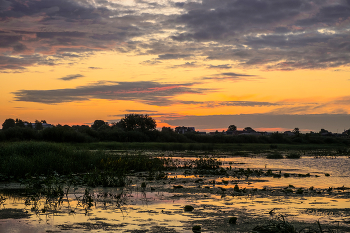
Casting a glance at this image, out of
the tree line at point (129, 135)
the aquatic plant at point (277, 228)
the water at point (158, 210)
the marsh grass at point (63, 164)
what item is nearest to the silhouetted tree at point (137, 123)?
the tree line at point (129, 135)

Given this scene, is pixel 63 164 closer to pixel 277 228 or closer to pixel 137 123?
pixel 277 228

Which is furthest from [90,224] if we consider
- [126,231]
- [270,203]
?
[270,203]

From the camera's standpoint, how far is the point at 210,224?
8945 millimetres

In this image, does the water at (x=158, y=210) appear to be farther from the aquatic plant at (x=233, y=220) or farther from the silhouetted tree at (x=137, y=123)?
the silhouetted tree at (x=137, y=123)

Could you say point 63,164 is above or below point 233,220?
above

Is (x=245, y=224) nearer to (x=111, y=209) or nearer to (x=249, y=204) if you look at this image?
(x=249, y=204)

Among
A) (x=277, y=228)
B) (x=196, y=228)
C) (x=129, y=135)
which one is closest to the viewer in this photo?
(x=277, y=228)

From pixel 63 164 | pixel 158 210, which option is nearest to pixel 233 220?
pixel 158 210

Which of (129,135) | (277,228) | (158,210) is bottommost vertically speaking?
(158,210)

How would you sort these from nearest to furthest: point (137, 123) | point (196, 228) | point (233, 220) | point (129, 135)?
point (196, 228), point (233, 220), point (129, 135), point (137, 123)

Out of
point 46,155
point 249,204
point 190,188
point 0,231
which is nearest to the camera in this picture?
point 0,231

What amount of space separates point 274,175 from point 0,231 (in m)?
15.6

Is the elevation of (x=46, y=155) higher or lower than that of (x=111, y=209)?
higher

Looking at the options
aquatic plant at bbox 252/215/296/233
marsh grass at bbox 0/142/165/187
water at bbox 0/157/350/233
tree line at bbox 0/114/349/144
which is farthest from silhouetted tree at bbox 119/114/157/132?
aquatic plant at bbox 252/215/296/233
